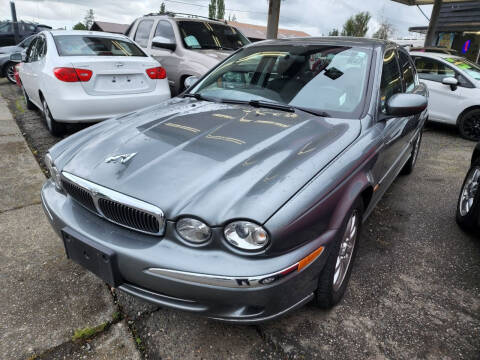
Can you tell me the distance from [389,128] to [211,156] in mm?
1447

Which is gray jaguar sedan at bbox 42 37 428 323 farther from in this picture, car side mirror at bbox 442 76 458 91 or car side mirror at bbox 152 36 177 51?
car side mirror at bbox 442 76 458 91

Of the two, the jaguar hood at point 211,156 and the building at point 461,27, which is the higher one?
the building at point 461,27

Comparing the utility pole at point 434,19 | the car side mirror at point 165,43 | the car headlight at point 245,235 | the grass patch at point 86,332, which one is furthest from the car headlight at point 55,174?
the utility pole at point 434,19

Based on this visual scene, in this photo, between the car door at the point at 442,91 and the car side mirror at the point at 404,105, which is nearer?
the car side mirror at the point at 404,105

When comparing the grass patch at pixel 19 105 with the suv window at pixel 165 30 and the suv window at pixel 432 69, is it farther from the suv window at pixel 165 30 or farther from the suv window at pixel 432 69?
the suv window at pixel 432 69

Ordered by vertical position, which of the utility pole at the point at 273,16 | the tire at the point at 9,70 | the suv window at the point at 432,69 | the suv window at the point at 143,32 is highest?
the utility pole at the point at 273,16

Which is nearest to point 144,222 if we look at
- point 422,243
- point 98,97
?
point 422,243

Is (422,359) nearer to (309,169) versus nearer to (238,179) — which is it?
(309,169)

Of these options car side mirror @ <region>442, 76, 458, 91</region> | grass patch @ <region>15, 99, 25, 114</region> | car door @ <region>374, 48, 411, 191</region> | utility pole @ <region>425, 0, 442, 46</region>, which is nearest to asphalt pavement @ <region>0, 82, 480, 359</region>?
car door @ <region>374, 48, 411, 191</region>

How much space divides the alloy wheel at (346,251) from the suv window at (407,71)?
1.99m

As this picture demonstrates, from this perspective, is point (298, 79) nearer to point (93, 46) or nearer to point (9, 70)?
point (93, 46)

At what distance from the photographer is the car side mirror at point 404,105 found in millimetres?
2365

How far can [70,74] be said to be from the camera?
14.1 ft

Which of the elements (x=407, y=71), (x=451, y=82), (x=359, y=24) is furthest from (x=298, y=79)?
(x=359, y=24)
